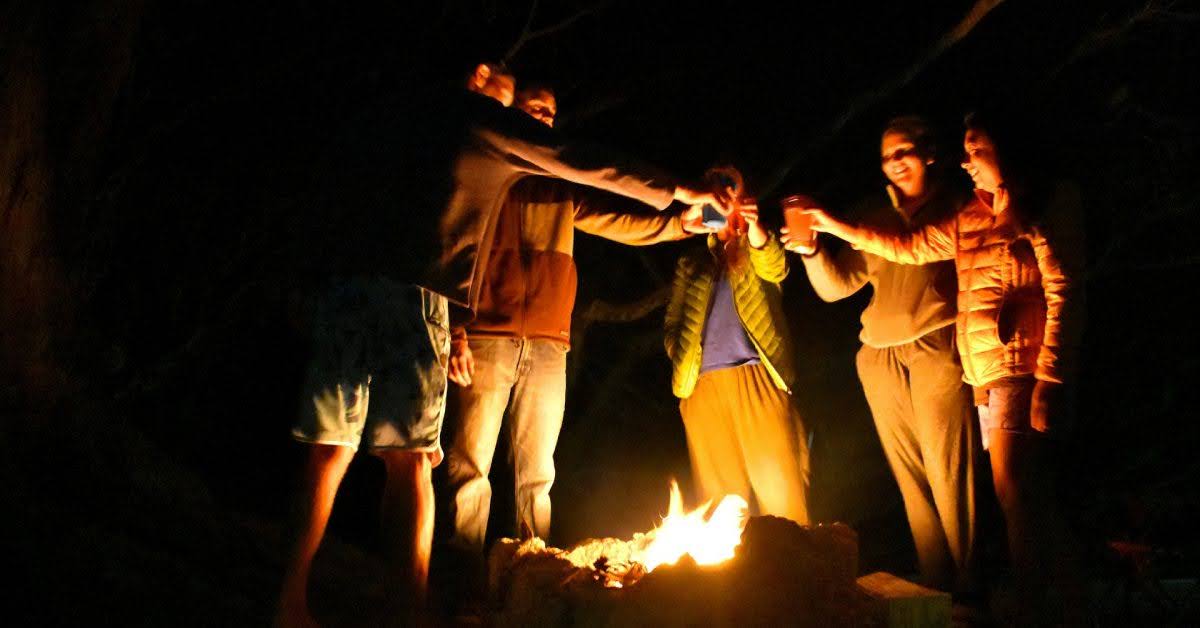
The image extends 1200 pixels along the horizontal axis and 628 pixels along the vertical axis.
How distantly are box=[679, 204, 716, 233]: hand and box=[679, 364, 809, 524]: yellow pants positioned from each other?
2.72ft

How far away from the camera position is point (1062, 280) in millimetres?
3844

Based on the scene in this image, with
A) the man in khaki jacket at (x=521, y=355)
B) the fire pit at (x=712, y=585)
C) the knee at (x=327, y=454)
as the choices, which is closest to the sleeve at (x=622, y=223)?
the man in khaki jacket at (x=521, y=355)

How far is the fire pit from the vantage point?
3273 mm

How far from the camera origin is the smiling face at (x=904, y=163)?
483 centimetres

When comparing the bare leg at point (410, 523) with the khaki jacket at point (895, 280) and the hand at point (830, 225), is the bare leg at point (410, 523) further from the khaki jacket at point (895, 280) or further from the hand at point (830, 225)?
the khaki jacket at point (895, 280)

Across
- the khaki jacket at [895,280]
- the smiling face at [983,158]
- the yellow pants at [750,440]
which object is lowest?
the yellow pants at [750,440]

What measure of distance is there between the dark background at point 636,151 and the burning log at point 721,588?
1.10 metres

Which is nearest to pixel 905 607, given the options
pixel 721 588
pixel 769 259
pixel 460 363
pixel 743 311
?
pixel 721 588

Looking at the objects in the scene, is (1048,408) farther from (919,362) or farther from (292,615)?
(292,615)

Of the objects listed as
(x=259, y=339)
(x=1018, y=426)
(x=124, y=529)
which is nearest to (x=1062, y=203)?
(x=1018, y=426)

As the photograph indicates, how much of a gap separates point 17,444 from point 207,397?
521 centimetres

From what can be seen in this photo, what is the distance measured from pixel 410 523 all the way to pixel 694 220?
2.22 meters

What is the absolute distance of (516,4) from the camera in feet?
27.6

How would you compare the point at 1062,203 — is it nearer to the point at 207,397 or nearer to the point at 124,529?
the point at 124,529
